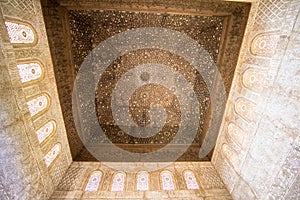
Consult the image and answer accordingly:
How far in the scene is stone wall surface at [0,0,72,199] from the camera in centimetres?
211

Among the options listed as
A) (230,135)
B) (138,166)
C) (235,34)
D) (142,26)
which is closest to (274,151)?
(230,135)

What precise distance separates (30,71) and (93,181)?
2.80 meters

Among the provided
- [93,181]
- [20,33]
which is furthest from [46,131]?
[20,33]

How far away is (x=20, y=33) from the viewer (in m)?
2.29

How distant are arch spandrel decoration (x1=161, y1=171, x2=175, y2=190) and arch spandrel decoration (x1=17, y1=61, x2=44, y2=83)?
3.53m

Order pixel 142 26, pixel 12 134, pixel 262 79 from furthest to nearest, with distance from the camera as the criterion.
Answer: pixel 142 26, pixel 262 79, pixel 12 134

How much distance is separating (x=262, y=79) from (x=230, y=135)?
1.47 m

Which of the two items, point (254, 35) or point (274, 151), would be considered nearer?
point (274, 151)

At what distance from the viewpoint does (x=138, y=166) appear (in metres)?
4.03

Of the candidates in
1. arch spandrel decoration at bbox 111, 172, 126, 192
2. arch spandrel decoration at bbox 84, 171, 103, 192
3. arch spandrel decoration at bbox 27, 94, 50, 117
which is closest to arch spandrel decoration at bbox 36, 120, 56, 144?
arch spandrel decoration at bbox 27, 94, 50, 117

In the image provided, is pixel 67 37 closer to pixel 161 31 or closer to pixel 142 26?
pixel 142 26

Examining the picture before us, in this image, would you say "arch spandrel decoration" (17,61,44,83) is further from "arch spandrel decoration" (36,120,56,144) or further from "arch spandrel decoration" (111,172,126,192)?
"arch spandrel decoration" (111,172,126,192)

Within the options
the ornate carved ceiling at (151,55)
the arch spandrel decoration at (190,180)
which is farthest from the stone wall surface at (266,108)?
the arch spandrel decoration at (190,180)

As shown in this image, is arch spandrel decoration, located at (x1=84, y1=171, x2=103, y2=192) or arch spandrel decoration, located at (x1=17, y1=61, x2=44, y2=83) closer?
arch spandrel decoration, located at (x1=17, y1=61, x2=44, y2=83)
